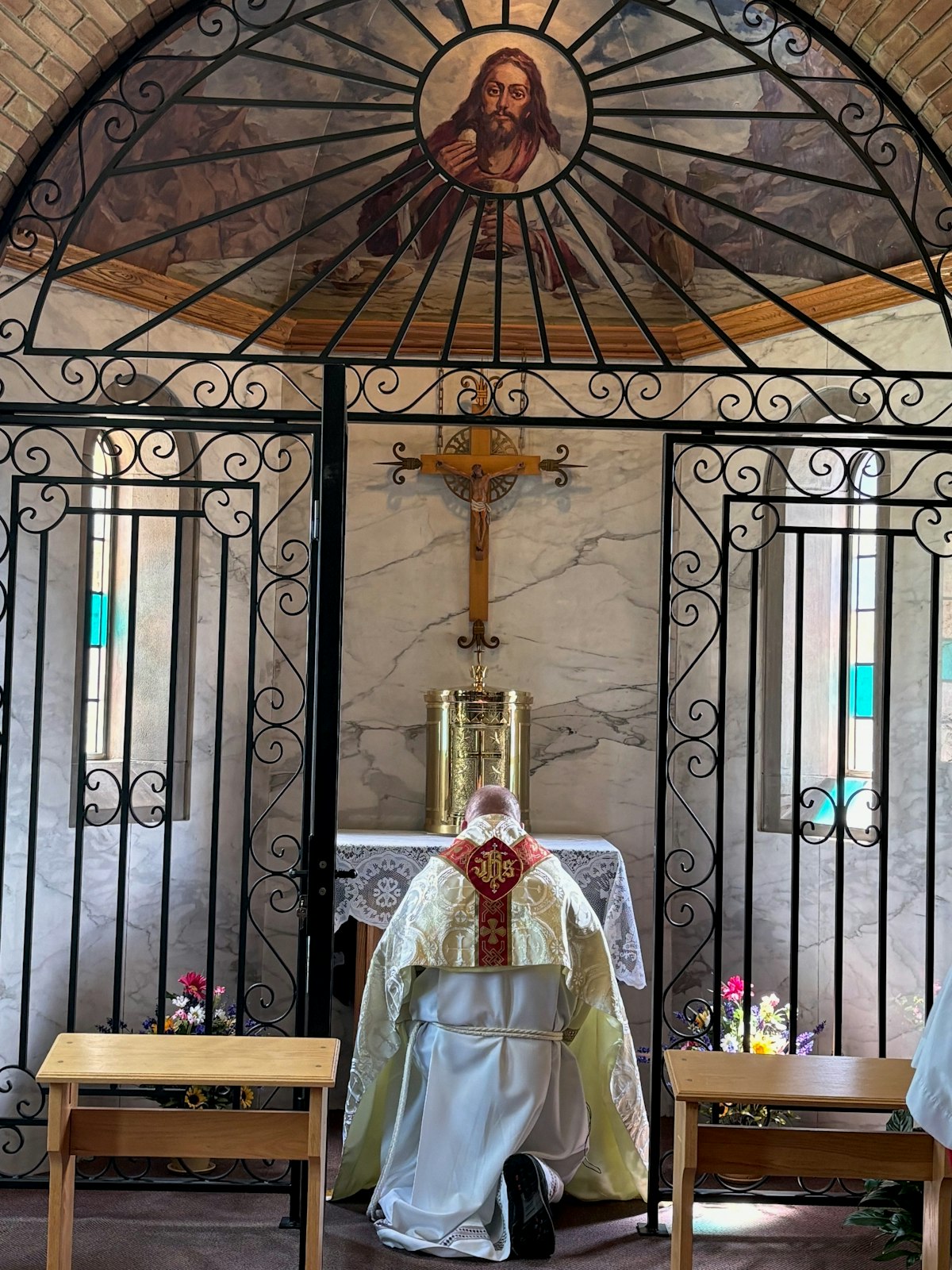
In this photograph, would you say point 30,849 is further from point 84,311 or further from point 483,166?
point 483,166

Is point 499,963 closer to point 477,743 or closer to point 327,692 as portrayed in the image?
point 327,692

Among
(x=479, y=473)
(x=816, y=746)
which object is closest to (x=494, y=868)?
(x=816, y=746)

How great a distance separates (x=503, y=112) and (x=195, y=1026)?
14.9 feet

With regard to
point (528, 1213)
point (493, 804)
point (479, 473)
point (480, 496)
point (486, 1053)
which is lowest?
point (528, 1213)

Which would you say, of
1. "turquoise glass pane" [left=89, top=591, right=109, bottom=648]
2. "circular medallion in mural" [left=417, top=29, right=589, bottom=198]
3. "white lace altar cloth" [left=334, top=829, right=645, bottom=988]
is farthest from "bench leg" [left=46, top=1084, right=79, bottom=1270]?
"circular medallion in mural" [left=417, top=29, right=589, bottom=198]

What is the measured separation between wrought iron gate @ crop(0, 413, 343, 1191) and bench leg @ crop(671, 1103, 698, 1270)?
4.92 ft

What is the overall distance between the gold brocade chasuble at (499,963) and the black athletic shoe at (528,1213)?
1.19 feet

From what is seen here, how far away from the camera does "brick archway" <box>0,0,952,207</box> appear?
14.5ft

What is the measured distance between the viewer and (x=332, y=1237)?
4.81 m

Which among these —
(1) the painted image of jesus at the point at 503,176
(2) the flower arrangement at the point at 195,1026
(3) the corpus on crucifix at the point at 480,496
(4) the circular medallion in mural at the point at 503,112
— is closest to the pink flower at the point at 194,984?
(2) the flower arrangement at the point at 195,1026

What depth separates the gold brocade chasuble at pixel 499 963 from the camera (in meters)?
4.99

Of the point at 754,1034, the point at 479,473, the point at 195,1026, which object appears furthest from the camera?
the point at 479,473

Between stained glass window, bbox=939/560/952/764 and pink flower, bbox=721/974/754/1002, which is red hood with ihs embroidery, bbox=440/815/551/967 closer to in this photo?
pink flower, bbox=721/974/754/1002

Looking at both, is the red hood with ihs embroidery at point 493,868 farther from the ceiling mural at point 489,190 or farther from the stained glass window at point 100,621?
the stained glass window at point 100,621
